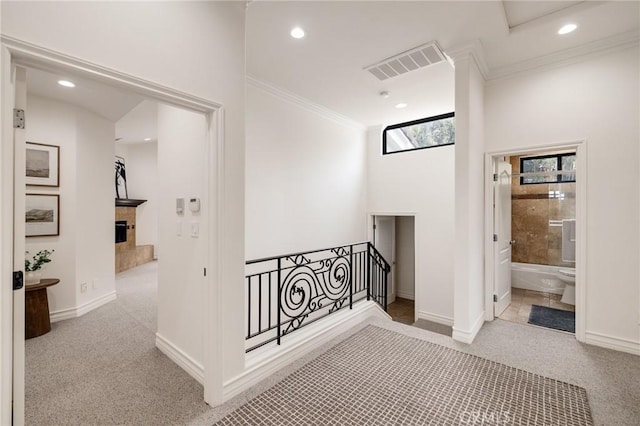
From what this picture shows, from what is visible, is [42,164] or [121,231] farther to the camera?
[121,231]

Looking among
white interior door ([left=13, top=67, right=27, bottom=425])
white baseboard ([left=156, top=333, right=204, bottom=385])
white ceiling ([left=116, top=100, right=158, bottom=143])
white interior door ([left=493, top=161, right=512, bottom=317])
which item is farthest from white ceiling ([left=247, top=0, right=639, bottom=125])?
white baseboard ([left=156, top=333, right=204, bottom=385])

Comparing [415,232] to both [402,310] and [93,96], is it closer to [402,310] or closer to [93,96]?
[402,310]

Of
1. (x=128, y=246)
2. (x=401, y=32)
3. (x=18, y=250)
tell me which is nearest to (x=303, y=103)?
(x=401, y=32)

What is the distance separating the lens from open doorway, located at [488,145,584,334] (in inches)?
140

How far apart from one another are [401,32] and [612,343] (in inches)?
143

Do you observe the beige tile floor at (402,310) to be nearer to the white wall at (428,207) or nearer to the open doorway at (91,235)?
the white wall at (428,207)

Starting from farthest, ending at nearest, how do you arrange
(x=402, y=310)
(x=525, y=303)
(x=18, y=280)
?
1. (x=402, y=310)
2. (x=525, y=303)
3. (x=18, y=280)

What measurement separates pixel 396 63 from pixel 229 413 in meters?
3.60

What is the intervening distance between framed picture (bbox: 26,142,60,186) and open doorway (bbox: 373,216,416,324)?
555cm

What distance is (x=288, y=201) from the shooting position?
161 inches

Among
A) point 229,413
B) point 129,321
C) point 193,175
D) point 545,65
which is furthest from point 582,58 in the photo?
point 129,321

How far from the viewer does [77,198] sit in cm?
388

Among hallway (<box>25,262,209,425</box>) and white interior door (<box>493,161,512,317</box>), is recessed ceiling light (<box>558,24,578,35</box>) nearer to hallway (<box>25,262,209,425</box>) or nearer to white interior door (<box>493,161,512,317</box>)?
white interior door (<box>493,161,512,317</box>)

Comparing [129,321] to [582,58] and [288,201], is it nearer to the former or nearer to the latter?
[288,201]
